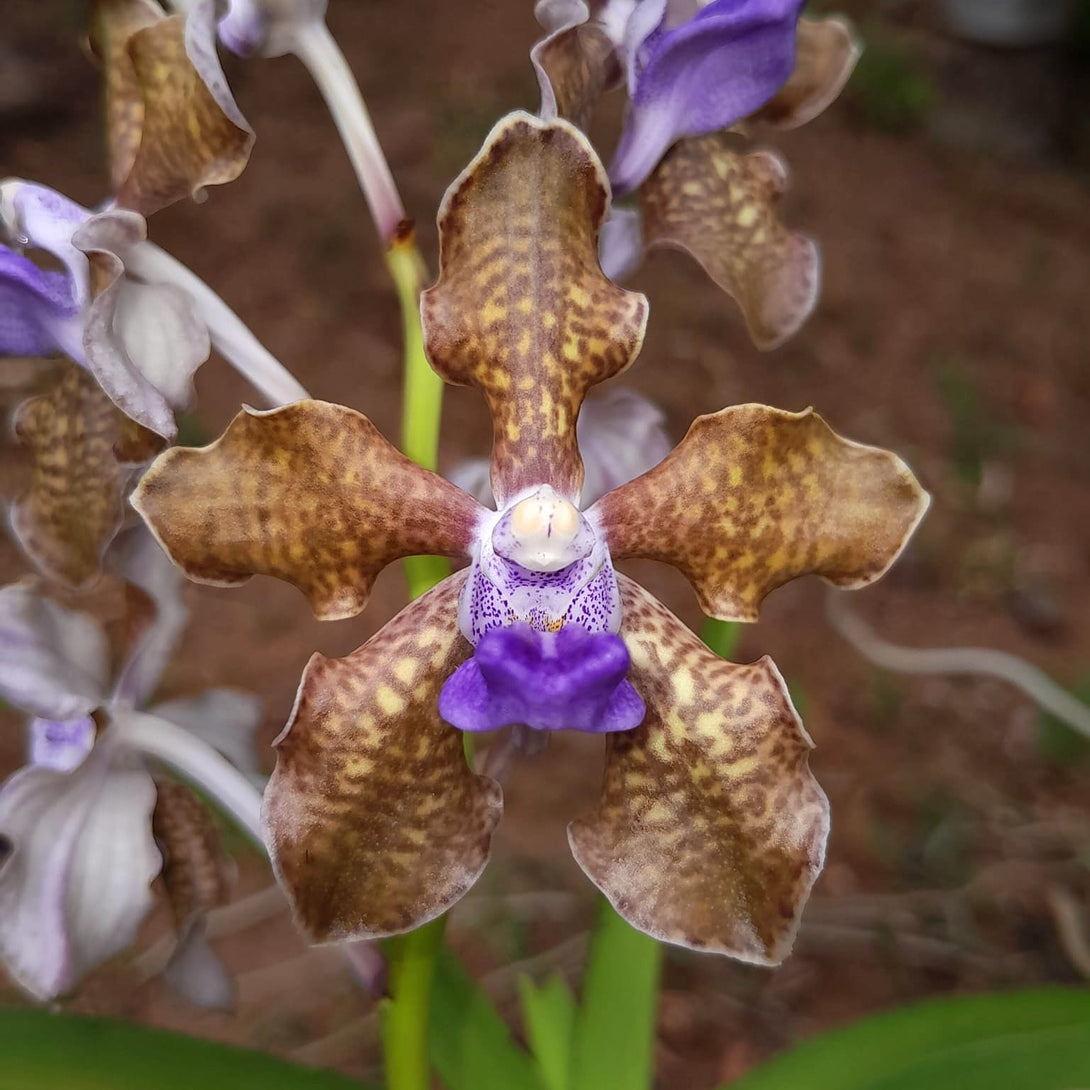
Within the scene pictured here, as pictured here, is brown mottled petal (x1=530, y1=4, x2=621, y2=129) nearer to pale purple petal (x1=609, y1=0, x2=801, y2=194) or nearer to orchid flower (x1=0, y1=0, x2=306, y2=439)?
pale purple petal (x1=609, y1=0, x2=801, y2=194)

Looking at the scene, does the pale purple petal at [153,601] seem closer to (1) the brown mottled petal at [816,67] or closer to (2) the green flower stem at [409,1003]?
(2) the green flower stem at [409,1003]

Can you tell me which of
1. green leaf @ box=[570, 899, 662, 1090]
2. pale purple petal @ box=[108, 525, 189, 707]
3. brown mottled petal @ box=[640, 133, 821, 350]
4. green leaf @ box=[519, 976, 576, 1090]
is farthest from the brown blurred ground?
brown mottled petal @ box=[640, 133, 821, 350]

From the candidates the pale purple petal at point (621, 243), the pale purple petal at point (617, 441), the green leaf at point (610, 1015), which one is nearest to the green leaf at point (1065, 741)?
the green leaf at point (610, 1015)

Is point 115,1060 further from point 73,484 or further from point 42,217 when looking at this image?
point 42,217

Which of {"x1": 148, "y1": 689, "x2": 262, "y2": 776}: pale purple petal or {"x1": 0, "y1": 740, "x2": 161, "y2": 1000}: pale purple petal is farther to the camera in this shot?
{"x1": 148, "y1": 689, "x2": 262, "y2": 776}: pale purple petal

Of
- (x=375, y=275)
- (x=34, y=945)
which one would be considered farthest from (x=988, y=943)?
(x=375, y=275)

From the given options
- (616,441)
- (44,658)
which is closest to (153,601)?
(44,658)

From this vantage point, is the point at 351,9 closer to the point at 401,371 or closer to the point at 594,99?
the point at 401,371
